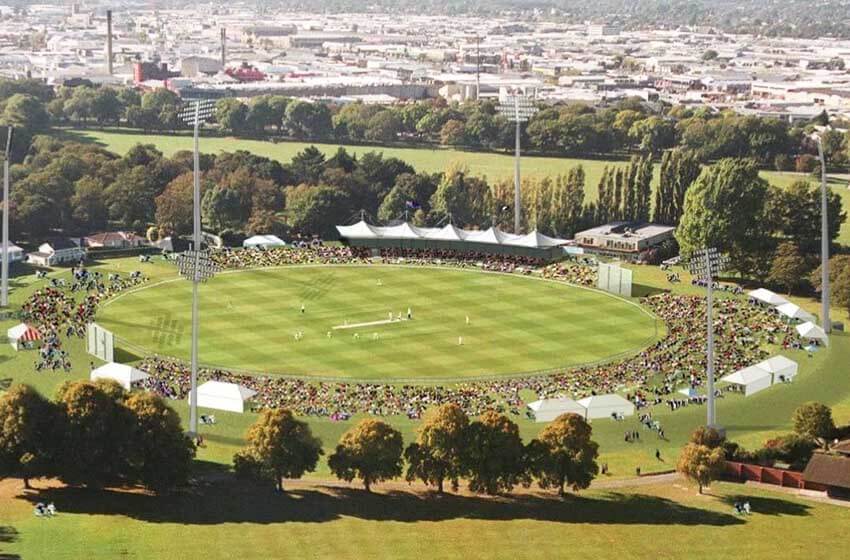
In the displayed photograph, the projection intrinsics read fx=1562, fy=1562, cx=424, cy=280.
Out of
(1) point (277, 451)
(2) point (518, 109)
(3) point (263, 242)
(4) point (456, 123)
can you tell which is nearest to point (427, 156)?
(4) point (456, 123)

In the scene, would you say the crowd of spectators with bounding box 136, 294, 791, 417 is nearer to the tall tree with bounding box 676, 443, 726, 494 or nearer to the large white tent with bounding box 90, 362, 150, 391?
the large white tent with bounding box 90, 362, 150, 391

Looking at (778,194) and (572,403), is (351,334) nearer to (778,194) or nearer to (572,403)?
(572,403)

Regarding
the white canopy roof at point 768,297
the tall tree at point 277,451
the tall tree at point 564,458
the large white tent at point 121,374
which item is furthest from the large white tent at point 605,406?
the white canopy roof at point 768,297

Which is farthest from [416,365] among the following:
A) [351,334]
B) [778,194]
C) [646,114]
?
[646,114]

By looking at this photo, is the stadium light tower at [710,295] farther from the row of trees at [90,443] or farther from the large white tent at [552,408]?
the row of trees at [90,443]

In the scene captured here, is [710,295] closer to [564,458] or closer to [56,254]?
[564,458]

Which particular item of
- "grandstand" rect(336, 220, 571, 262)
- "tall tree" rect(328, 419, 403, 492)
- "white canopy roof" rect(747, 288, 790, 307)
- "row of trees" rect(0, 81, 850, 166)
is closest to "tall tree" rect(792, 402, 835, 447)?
"tall tree" rect(328, 419, 403, 492)
